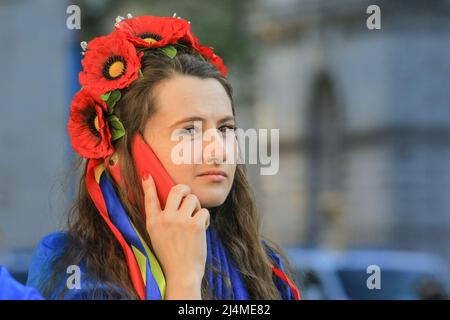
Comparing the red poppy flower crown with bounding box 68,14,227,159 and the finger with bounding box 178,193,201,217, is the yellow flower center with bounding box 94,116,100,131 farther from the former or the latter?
the finger with bounding box 178,193,201,217

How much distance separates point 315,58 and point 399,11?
3.32m

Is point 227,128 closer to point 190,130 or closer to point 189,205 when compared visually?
point 190,130

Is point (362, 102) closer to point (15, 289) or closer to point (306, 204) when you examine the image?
point (306, 204)

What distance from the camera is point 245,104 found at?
27.5 metres

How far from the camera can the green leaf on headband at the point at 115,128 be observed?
2992 millimetres

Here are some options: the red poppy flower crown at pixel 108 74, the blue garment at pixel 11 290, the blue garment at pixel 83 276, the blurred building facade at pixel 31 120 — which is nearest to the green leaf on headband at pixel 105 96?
the red poppy flower crown at pixel 108 74

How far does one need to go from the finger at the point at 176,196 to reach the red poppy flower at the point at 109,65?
349mm

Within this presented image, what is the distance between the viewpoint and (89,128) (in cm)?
305

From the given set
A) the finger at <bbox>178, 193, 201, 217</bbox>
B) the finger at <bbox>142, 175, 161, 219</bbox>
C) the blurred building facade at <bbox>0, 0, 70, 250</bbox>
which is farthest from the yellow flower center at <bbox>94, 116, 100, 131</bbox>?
the blurred building facade at <bbox>0, 0, 70, 250</bbox>

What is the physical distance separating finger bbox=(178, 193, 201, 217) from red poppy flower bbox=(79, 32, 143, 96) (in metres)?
0.38

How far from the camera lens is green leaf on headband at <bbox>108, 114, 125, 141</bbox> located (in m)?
2.99

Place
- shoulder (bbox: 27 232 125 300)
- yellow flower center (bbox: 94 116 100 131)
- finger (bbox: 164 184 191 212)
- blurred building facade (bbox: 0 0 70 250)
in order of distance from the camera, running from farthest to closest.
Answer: blurred building facade (bbox: 0 0 70 250) < yellow flower center (bbox: 94 116 100 131) < finger (bbox: 164 184 191 212) < shoulder (bbox: 27 232 125 300)

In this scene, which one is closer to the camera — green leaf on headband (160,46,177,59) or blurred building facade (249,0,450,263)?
green leaf on headband (160,46,177,59)

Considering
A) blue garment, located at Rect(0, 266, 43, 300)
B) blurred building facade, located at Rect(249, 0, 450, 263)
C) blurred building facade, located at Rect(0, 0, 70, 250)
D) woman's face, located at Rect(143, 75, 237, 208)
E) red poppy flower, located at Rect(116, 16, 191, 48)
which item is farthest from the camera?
blurred building facade, located at Rect(249, 0, 450, 263)
